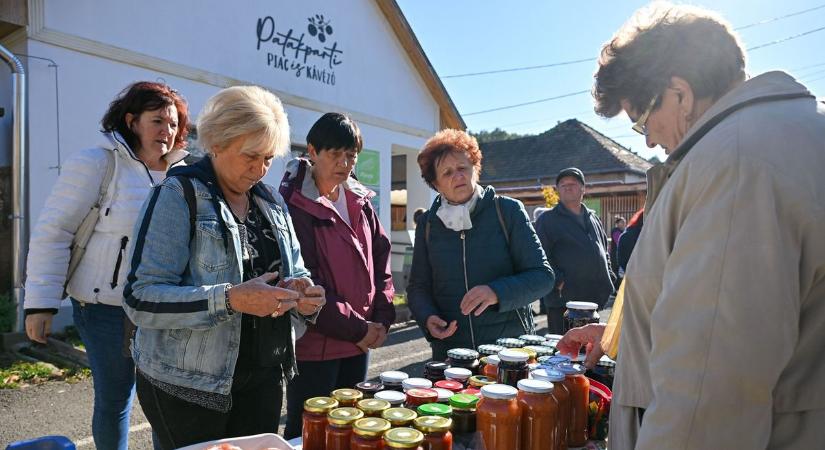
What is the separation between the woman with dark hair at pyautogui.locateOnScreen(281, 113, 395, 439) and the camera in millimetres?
2336

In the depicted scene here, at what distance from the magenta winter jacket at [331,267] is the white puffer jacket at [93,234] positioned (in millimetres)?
735

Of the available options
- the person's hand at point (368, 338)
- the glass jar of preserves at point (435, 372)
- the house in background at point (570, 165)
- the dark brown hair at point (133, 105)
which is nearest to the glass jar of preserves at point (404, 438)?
the glass jar of preserves at point (435, 372)

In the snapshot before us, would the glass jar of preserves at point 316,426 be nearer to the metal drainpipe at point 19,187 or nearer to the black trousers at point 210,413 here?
the black trousers at point 210,413

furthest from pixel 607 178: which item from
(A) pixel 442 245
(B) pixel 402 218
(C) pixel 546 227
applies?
(A) pixel 442 245

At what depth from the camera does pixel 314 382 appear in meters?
2.35

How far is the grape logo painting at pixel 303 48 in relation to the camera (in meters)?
8.59

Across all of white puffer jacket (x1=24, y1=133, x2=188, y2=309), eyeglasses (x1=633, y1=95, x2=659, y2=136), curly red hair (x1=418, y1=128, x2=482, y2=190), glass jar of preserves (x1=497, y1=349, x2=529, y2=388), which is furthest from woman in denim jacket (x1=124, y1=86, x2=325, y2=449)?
eyeglasses (x1=633, y1=95, x2=659, y2=136)

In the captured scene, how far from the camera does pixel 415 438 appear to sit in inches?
46.4

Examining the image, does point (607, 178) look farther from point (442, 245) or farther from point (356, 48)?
point (442, 245)

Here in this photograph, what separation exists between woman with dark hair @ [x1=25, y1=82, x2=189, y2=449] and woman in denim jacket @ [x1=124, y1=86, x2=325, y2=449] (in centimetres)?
72

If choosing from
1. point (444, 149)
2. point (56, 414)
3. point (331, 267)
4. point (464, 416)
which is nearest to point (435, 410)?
point (464, 416)

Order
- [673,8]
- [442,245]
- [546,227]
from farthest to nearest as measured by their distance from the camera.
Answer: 1. [546,227]
2. [442,245]
3. [673,8]

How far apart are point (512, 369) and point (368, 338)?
0.96 meters

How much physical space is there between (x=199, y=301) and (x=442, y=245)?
1.34 meters
